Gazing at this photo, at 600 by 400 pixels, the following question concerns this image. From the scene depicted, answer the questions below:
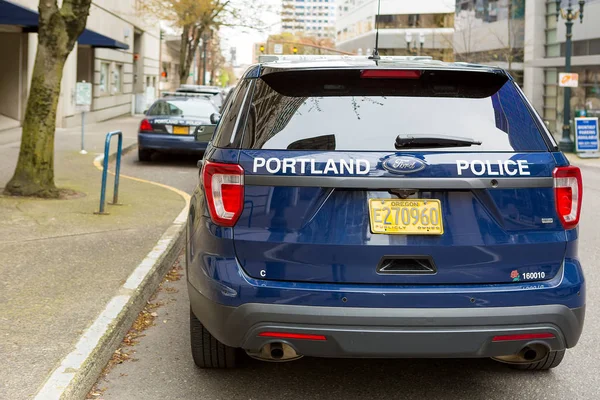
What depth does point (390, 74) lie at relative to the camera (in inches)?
152

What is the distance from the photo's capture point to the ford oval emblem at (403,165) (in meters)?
3.63

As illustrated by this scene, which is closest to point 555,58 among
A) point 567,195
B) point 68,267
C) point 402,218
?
point 68,267

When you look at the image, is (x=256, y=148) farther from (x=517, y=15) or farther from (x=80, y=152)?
(x=517, y=15)

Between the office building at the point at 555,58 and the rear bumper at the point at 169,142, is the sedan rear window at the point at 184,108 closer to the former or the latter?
the rear bumper at the point at 169,142

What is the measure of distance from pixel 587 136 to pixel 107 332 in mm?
22461

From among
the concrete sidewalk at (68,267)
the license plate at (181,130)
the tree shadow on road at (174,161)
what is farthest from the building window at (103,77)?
the concrete sidewalk at (68,267)

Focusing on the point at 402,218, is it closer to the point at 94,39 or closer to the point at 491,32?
the point at 94,39

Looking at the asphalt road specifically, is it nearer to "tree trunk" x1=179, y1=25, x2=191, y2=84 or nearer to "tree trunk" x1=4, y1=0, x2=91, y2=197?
"tree trunk" x1=4, y1=0, x2=91, y2=197

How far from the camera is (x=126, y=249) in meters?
7.40

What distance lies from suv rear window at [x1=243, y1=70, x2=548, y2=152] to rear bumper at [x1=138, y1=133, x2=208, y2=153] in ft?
40.6

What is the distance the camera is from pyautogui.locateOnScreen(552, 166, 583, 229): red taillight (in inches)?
149

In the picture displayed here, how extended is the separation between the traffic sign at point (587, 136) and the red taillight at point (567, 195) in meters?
22.1

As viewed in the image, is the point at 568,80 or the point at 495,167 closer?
the point at 495,167

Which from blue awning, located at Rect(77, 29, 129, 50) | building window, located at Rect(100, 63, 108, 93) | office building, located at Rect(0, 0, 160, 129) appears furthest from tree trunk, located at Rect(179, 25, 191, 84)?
blue awning, located at Rect(77, 29, 129, 50)
